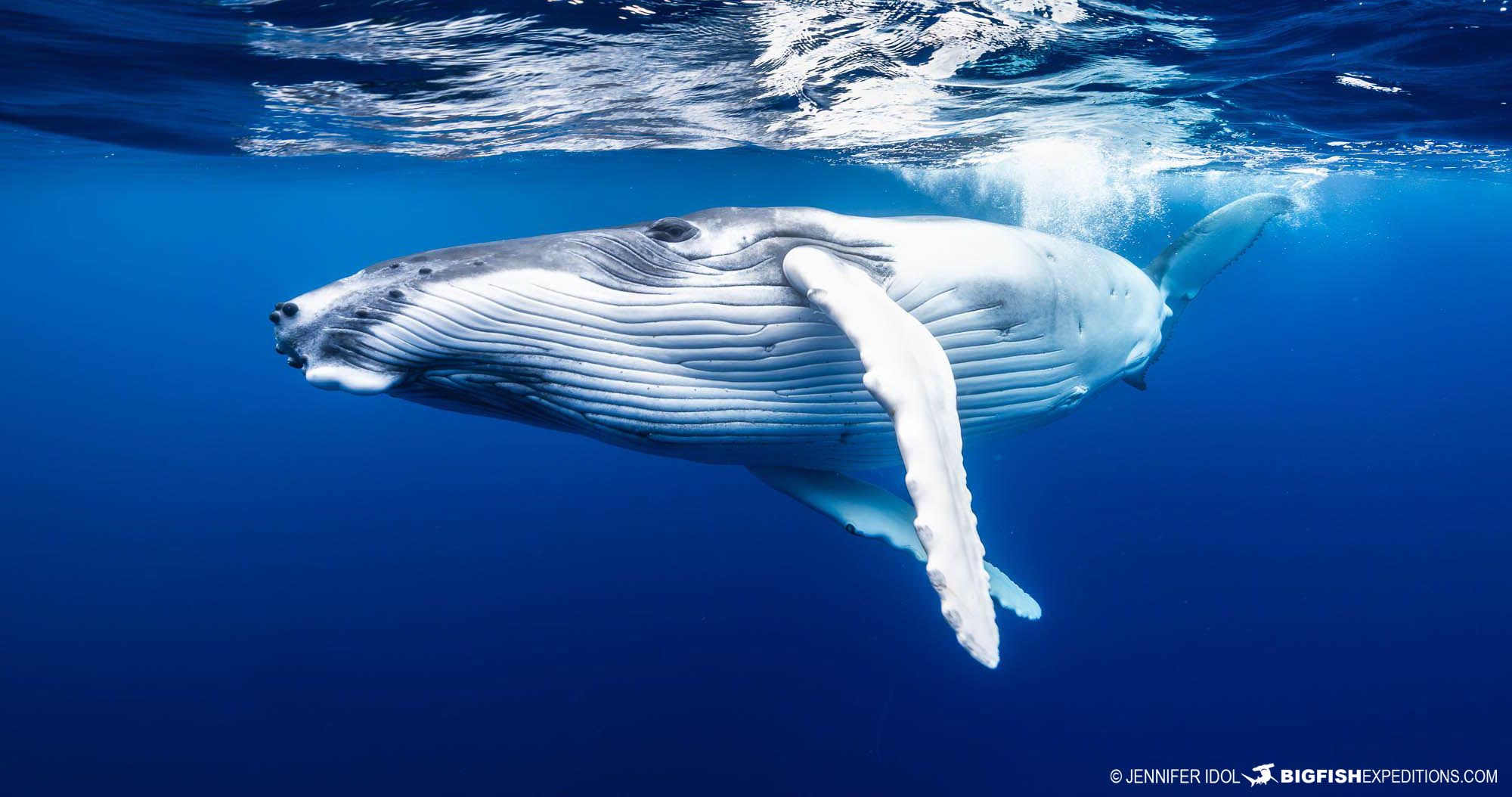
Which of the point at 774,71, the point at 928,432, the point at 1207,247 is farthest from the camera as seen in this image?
the point at 774,71

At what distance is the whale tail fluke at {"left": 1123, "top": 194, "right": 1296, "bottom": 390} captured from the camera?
7430mm

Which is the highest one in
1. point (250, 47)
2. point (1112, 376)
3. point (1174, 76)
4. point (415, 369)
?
point (250, 47)

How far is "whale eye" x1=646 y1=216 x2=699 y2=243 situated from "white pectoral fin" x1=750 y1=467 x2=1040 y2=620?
207 cm

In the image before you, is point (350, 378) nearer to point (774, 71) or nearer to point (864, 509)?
point (864, 509)

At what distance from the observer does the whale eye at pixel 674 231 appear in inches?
147

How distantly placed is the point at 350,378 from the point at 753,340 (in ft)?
5.90

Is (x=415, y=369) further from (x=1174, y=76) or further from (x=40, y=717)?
(x=40, y=717)

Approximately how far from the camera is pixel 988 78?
37.5ft

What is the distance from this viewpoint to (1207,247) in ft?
25.2

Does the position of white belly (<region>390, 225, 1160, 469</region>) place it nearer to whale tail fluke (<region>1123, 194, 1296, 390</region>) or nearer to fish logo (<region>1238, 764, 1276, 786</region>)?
whale tail fluke (<region>1123, 194, 1296, 390</region>)

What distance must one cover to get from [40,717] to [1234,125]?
2351 centimetres

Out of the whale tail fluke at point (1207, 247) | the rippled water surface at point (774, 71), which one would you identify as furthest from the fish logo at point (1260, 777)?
the rippled water surface at point (774, 71)

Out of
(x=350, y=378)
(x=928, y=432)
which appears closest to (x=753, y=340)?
(x=928, y=432)

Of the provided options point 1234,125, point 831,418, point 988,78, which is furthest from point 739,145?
point 831,418
